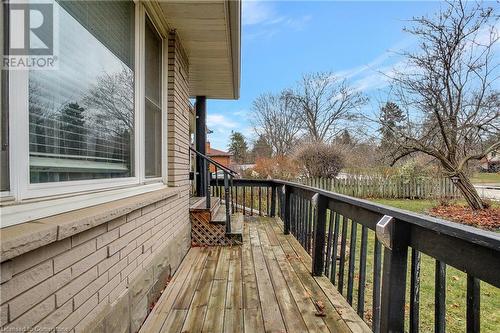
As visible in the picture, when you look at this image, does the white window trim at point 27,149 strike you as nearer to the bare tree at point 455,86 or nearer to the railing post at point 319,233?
the railing post at point 319,233

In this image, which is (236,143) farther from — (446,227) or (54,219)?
(446,227)

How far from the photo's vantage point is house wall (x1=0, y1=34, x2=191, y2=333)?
1.02 m

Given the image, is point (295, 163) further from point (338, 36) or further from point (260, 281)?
point (260, 281)

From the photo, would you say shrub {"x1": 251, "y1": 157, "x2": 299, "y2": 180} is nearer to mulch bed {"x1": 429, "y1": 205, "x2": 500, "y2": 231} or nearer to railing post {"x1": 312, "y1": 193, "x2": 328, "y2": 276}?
mulch bed {"x1": 429, "y1": 205, "x2": 500, "y2": 231}

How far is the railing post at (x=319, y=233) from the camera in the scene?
2.92m

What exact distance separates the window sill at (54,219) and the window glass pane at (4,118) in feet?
0.37

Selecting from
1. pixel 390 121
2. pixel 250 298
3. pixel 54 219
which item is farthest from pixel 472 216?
pixel 54 219

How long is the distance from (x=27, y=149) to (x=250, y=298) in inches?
79.5

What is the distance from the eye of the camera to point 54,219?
1222 millimetres

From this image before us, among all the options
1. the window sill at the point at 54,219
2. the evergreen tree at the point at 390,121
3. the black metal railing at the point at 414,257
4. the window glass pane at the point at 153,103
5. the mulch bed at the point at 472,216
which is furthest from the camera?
the evergreen tree at the point at 390,121

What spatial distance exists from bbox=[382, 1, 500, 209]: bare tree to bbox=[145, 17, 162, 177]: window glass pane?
26.9ft

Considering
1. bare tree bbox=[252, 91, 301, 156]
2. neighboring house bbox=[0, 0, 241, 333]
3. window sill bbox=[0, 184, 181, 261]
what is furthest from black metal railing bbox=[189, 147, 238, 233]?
bare tree bbox=[252, 91, 301, 156]

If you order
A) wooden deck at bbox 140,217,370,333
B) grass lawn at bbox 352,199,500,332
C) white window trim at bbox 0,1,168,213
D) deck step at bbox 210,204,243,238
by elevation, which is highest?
white window trim at bbox 0,1,168,213

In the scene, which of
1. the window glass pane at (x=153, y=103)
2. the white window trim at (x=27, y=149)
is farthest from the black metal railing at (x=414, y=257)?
the window glass pane at (x=153, y=103)
